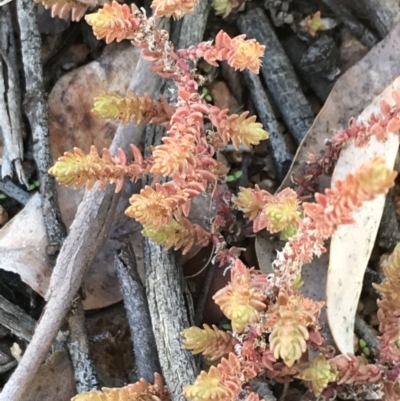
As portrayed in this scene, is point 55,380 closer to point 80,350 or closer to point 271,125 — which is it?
point 80,350

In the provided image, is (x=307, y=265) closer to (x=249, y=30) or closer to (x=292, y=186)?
(x=292, y=186)

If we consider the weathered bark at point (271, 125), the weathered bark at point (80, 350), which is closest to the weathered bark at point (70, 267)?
the weathered bark at point (80, 350)

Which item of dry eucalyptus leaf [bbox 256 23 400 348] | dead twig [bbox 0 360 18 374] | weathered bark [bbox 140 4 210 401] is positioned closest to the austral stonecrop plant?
weathered bark [bbox 140 4 210 401]

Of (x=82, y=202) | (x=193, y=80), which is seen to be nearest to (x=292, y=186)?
(x=193, y=80)

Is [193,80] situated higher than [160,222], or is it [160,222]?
[193,80]

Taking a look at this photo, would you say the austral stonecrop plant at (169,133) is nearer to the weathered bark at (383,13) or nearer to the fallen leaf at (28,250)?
the fallen leaf at (28,250)

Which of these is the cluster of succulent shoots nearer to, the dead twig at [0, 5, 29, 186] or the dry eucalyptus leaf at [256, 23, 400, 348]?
the dry eucalyptus leaf at [256, 23, 400, 348]

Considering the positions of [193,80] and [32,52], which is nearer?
[193,80]
